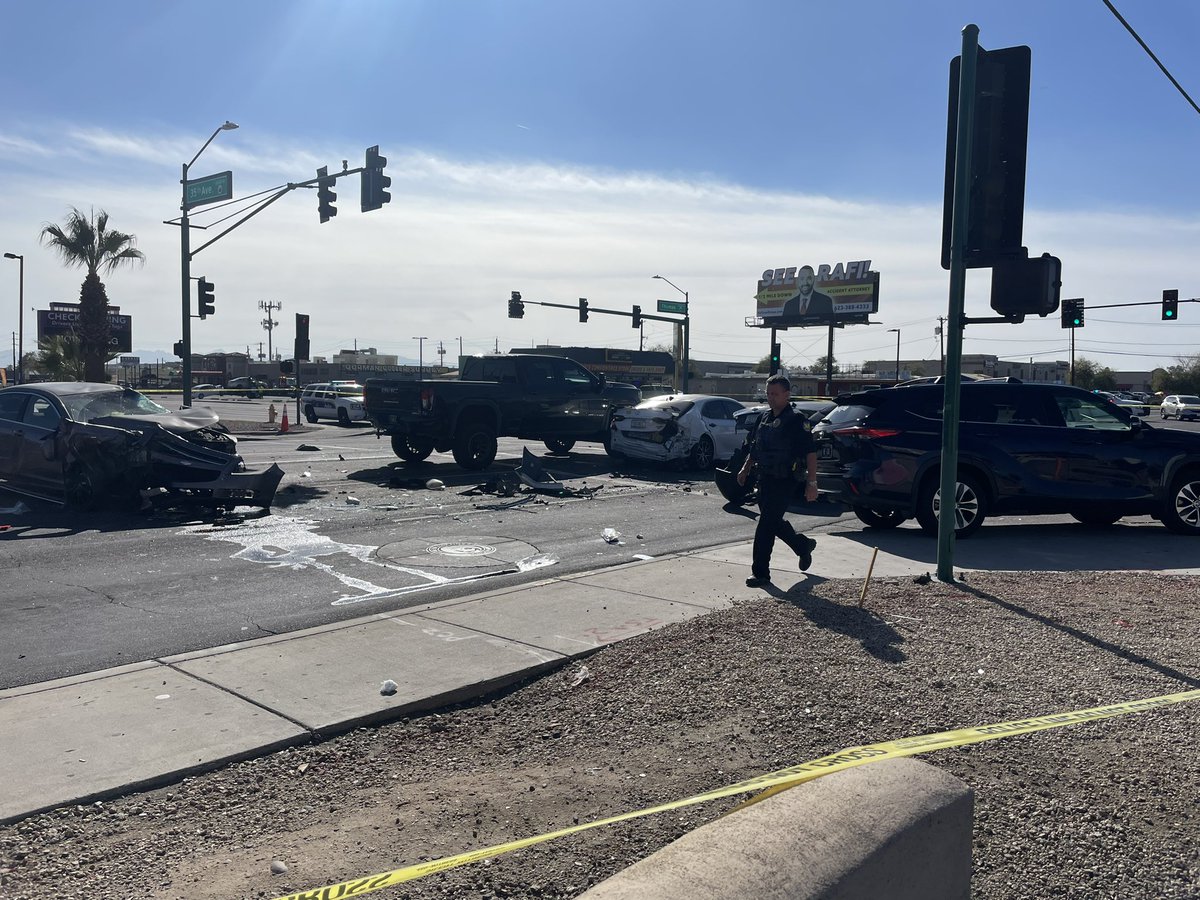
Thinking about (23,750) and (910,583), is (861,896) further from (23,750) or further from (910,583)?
(910,583)

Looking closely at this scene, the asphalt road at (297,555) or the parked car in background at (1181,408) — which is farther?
the parked car in background at (1181,408)

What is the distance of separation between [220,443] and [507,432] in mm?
6757

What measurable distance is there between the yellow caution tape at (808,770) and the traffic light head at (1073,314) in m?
34.9

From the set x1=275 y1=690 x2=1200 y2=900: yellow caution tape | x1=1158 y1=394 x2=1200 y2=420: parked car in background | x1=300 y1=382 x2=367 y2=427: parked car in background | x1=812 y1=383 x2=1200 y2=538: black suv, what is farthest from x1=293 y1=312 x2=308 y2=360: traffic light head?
x1=1158 y1=394 x2=1200 y2=420: parked car in background

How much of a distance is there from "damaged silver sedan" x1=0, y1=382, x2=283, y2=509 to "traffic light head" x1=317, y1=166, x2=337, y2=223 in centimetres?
1344

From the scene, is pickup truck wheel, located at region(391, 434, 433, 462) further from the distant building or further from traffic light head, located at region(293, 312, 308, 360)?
the distant building

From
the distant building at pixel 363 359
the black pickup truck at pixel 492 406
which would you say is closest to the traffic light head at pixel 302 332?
the black pickup truck at pixel 492 406

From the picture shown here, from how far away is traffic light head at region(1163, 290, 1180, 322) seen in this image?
4188cm

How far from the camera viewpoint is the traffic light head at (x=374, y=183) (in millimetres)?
24734

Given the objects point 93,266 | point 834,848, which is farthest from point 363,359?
point 834,848

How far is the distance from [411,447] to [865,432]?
962 centimetres

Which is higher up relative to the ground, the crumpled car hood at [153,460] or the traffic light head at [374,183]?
the traffic light head at [374,183]

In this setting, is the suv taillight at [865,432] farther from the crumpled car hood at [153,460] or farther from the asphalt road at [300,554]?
the crumpled car hood at [153,460]

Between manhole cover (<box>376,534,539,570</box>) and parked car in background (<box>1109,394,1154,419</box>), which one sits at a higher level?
parked car in background (<box>1109,394,1154,419</box>)
